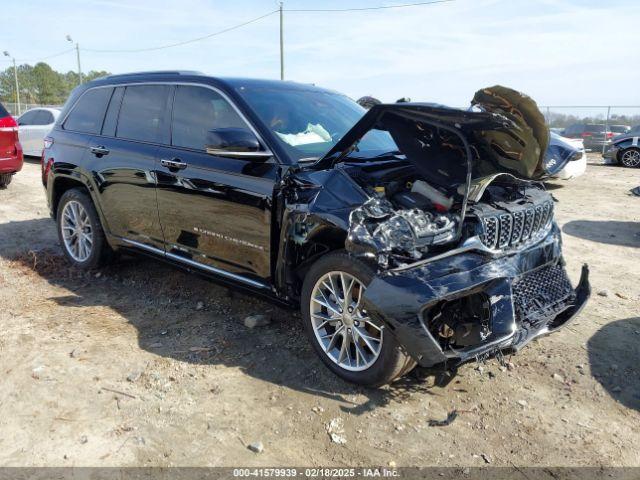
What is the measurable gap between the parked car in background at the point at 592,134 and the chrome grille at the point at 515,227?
62.5 feet

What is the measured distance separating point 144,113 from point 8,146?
263 inches

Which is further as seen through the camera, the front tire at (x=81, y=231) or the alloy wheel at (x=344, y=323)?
the front tire at (x=81, y=231)

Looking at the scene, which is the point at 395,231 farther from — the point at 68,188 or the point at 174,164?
the point at 68,188

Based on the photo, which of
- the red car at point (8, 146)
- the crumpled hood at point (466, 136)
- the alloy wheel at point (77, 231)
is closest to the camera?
the crumpled hood at point (466, 136)

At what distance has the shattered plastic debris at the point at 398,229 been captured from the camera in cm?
311

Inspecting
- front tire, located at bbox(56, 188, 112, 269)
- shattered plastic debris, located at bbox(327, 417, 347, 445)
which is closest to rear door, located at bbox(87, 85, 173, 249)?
front tire, located at bbox(56, 188, 112, 269)

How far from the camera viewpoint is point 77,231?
5.67 metres

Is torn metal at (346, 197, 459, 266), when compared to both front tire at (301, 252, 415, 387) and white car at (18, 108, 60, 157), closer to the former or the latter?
front tire at (301, 252, 415, 387)

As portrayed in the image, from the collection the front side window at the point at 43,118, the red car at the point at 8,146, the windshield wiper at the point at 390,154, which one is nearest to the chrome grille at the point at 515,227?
the windshield wiper at the point at 390,154

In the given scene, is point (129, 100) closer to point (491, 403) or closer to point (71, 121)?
point (71, 121)

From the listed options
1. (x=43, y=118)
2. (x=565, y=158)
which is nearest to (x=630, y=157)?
(x=565, y=158)

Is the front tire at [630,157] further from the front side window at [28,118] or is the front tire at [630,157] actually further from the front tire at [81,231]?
the front side window at [28,118]

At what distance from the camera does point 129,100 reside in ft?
16.4

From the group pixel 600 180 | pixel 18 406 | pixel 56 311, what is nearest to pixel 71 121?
pixel 56 311
